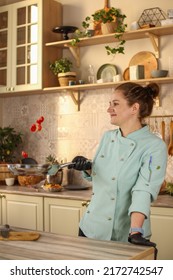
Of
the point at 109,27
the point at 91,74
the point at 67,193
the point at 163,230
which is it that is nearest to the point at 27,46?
the point at 91,74

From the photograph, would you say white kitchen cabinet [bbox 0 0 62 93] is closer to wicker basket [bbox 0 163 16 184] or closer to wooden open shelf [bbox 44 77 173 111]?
wooden open shelf [bbox 44 77 173 111]

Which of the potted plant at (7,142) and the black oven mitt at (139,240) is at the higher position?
the potted plant at (7,142)

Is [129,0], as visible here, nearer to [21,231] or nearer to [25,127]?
[25,127]

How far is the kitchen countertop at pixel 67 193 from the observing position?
3238mm

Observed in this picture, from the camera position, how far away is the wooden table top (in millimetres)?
1698

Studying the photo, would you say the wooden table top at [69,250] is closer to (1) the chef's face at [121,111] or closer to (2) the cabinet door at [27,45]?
(1) the chef's face at [121,111]

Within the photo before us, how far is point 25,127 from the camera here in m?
4.78

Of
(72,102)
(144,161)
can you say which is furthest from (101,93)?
(144,161)

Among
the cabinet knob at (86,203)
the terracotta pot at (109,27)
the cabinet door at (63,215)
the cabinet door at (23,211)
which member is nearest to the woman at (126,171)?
the cabinet knob at (86,203)

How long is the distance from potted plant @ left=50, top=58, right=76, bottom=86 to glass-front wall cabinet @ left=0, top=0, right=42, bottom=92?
6.3 inches

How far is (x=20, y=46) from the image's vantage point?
448 centimetres

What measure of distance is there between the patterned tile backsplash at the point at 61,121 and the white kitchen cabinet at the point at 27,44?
0.99 feet

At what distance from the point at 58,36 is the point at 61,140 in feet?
3.46

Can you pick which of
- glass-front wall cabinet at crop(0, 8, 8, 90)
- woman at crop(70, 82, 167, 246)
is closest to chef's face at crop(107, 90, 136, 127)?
woman at crop(70, 82, 167, 246)
